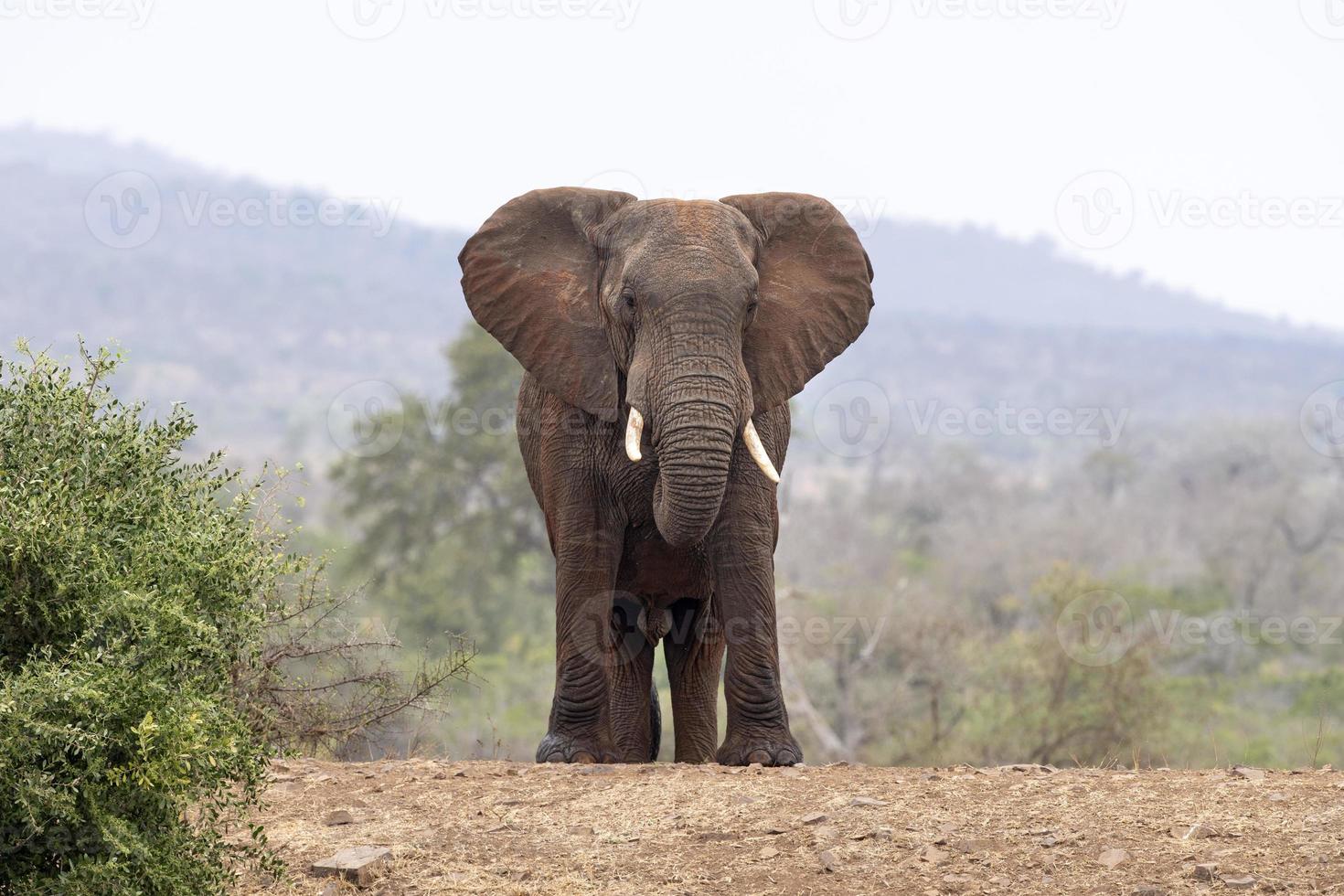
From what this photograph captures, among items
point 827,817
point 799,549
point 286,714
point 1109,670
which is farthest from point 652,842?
point 799,549

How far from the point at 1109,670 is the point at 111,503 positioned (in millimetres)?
17770

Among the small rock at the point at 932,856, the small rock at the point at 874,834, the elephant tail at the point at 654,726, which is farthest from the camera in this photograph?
the elephant tail at the point at 654,726

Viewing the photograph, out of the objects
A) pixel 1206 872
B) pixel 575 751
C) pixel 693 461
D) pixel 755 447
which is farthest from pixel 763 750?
pixel 1206 872

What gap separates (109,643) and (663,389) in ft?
11.1

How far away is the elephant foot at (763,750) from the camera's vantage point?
29.3 ft

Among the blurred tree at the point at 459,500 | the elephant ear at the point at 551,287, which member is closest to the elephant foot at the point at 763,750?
the elephant ear at the point at 551,287

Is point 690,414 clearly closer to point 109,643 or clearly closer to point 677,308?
point 677,308

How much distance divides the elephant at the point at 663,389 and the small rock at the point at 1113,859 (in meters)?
2.63

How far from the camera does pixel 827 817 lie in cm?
704

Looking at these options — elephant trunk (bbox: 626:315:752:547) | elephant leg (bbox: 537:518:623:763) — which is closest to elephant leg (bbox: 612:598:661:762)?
elephant leg (bbox: 537:518:623:763)

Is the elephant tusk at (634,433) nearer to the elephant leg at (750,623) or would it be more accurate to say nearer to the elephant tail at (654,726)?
the elephant leg at (750,623)

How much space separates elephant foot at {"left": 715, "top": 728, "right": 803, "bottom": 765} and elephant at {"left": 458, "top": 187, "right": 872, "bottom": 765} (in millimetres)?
12

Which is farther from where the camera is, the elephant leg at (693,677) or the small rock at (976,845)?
the elephant leg at (693,677)

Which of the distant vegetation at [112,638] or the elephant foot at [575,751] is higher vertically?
the distant vegetation at [112,638]
